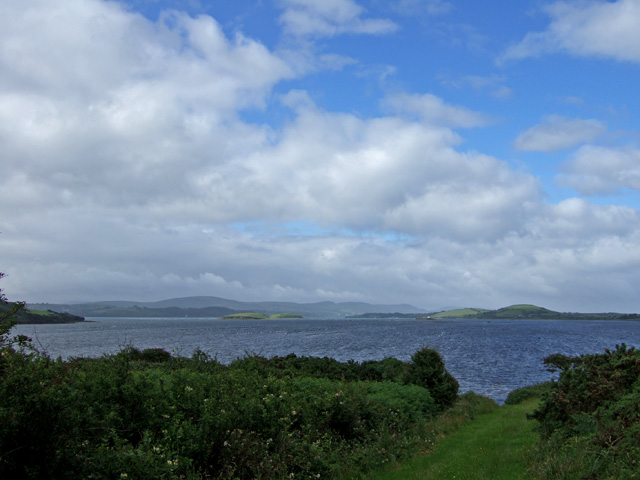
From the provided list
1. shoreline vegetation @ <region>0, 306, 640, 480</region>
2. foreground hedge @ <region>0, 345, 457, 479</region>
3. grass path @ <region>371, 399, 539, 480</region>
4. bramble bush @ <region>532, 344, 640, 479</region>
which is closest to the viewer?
foreground hedge @ <region>0, 345, 457, 479</region>

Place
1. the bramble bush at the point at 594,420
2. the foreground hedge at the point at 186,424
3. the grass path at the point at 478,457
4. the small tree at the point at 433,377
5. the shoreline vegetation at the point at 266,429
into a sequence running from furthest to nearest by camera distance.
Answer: the small tree at the point at 433,377 → the grass path at the point at 478,457 → the bramble bush at the point at 594,420 → the shoreline vegetation at the point at 266,429 → the foreground hedge at the point at 186,424

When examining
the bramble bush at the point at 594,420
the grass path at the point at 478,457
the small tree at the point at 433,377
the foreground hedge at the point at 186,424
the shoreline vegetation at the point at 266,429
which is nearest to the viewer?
the foreground hedge at the point at 186,424

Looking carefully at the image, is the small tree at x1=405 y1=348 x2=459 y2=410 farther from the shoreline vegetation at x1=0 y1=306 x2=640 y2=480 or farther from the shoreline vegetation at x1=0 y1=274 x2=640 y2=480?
the shoreline vegetation at x1=0 y1=306 x2=640 y2=480

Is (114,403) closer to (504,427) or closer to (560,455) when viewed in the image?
(560,455)

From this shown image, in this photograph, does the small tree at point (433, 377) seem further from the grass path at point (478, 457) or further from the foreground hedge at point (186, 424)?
the foreground hedge at point (186, 424)

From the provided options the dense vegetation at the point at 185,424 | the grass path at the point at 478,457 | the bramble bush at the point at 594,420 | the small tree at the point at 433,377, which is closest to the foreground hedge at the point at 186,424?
the dense vegetation at the point at 185,424

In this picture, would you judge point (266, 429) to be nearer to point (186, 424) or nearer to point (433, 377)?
point (186, 424)

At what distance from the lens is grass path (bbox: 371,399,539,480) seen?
12547 mm

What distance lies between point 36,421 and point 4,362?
1.86 m

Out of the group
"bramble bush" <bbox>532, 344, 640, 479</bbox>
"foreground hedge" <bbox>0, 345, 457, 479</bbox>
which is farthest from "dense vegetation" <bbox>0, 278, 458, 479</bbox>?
"bramble bush" <bbox>532, 344, 640, 479</bbox>

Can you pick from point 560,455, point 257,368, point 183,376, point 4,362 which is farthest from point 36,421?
point 257,368

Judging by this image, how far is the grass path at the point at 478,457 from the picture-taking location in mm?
12547

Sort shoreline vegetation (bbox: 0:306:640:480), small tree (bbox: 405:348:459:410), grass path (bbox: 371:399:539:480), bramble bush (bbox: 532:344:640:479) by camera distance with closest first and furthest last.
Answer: shoreline vegetation (bbox: 0:306:640:480), bramble bush (bbox: 532:344:640:479), grass path (bbox: 371:399:539:480), small tree (bbox: 405:348:459:410)

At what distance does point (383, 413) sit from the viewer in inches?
673
